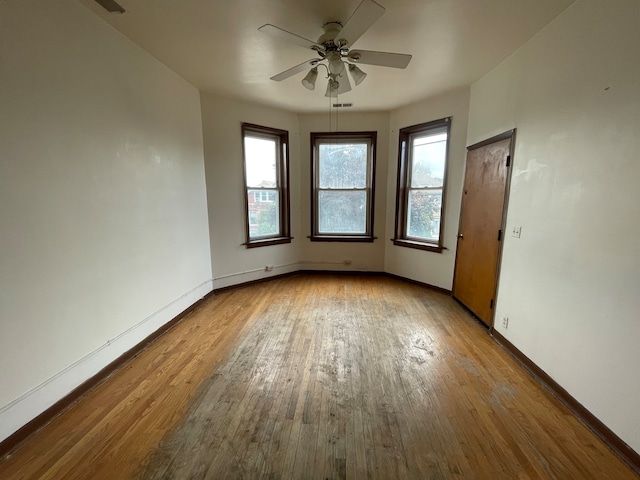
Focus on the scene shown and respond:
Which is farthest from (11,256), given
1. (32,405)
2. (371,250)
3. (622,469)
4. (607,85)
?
(371,250)

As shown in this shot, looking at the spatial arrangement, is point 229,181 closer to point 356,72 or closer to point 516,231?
point 356,72

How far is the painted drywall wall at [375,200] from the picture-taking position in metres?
4.27

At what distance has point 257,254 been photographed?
4168 mm

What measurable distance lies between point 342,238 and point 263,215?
4.46 feet

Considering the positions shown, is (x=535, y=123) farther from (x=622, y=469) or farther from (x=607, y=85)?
(x=622, y=469)

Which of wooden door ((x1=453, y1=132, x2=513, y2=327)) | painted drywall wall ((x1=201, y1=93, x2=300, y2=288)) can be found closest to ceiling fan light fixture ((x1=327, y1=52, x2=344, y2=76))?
wooden door ((x1=453, y1=132, x2=513, y2=327))

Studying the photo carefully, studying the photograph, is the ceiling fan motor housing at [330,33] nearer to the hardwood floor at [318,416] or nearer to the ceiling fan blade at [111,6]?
the ceiling fan blade at [111,6]

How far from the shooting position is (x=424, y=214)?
3996mm

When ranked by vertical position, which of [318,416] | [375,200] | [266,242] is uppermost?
[375,200]

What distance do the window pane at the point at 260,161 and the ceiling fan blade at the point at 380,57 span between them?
7.37 feet

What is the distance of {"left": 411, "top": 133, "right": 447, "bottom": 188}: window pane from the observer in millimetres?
3717

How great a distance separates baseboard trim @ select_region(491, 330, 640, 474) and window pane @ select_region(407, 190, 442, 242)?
1.82 meters

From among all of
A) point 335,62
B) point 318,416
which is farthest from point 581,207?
point 318,416

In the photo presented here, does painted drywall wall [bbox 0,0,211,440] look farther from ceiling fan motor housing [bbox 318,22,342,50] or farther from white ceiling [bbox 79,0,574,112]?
ceiling fan motor housing [bbox 318,22,342,50]
